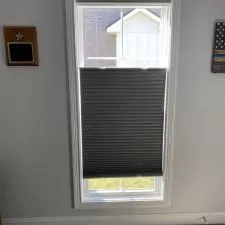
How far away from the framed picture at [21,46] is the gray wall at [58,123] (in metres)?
0.05

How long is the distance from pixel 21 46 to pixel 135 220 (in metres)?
1.66

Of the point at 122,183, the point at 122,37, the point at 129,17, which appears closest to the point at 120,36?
the point at 122,37

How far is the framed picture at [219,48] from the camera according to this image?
2.10 metres

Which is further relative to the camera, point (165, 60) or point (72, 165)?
point (72, 165)

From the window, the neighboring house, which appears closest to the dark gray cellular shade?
the window

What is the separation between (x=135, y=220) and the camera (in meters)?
2.50

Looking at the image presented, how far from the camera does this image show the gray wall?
2.08m

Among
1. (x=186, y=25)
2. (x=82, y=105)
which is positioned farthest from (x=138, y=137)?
(x=186, y=25)

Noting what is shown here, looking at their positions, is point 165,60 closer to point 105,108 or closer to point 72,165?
point 105,108

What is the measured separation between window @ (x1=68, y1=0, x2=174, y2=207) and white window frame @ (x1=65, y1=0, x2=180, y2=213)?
33mm

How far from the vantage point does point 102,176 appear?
237cm

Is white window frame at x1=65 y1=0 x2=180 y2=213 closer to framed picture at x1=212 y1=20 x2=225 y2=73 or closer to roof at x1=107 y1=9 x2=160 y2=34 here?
roof at x1=107 y1=9 x2=160 y2=34

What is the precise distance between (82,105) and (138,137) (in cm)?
50

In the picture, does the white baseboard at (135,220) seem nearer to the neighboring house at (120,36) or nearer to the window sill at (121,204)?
the window sill at (121,204)
